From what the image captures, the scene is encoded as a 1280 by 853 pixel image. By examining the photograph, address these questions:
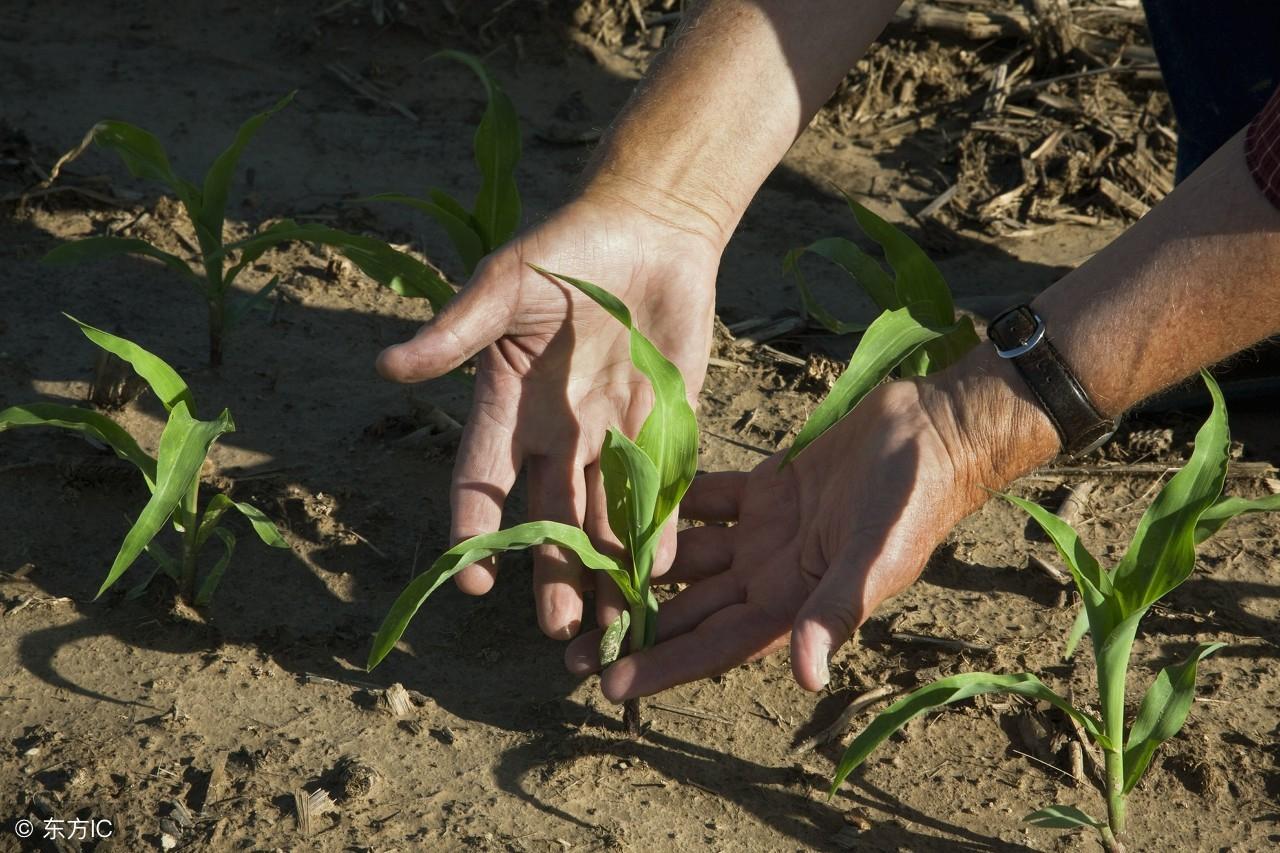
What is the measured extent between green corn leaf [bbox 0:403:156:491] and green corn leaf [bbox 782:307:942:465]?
3.35ft

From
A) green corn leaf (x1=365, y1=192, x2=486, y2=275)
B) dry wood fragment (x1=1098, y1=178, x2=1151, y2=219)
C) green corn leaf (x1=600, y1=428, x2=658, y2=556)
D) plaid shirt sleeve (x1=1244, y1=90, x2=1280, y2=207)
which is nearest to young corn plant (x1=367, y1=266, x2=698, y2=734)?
green corn leaf (x1=600, y1=428, x2=658, y2=556)

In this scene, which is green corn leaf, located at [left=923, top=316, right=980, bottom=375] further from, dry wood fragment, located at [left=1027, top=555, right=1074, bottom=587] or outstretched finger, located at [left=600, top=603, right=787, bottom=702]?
outstretched finger, located at [left=600, top=603, right=787, bottom=702]

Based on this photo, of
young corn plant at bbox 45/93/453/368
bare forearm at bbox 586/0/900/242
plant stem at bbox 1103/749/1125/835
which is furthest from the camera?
young corn plant at bbox 45/93/453/368

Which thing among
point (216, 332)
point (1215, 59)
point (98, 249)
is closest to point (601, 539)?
point (216, 332)

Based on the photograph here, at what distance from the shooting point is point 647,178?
89.0 inches

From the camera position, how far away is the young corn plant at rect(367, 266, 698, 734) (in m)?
1.78

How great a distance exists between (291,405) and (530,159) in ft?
4.14

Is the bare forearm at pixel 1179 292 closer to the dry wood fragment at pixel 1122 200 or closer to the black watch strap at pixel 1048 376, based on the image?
the black watch strap at pixel 1048 376

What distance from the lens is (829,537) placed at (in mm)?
1909

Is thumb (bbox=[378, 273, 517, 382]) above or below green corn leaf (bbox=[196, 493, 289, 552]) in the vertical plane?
above

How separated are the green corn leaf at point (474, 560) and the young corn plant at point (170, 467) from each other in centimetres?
35

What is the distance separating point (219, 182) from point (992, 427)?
1573mm

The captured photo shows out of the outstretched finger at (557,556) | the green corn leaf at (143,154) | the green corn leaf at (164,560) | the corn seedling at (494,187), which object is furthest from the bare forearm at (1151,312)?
the green corn leaf at (143,154)

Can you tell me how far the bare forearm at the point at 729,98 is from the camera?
229 cm
